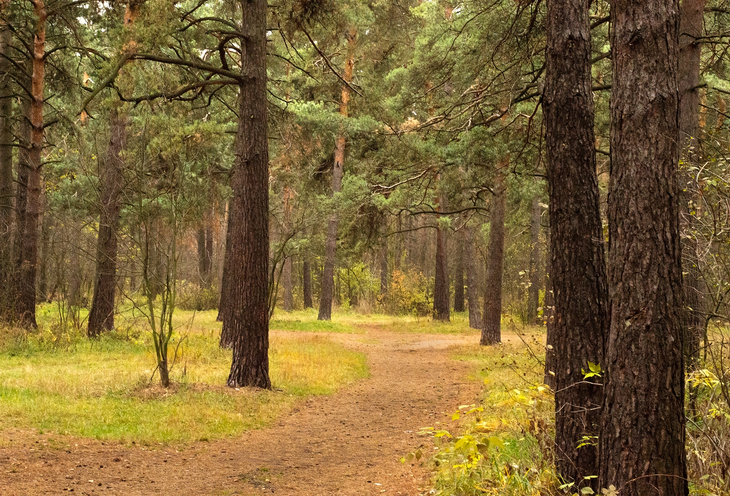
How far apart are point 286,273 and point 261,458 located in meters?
21.5

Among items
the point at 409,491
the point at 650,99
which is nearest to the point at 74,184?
the point at 409,491

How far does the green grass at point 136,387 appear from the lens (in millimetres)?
7004

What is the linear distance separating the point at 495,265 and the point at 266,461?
1008cm

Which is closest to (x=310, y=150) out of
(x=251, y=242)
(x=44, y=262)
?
(x=251, y=242)

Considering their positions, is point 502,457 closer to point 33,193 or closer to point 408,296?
point 33,193

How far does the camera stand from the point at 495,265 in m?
15.2

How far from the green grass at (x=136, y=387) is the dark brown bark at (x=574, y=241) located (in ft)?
14.2

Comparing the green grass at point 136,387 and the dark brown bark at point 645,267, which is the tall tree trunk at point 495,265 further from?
the dark brown bark at point 645,267

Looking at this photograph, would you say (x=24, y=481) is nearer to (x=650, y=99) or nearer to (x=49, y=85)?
(x=650, y=99)

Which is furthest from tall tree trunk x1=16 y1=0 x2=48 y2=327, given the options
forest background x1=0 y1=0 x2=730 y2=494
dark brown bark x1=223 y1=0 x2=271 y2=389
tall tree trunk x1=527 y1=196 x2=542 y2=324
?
tall tree trunk x1=527 y1=196 x2=542 y2=324

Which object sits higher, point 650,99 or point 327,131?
point 327,131

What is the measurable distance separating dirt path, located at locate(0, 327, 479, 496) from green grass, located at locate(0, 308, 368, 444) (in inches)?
14.6

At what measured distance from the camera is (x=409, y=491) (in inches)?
213

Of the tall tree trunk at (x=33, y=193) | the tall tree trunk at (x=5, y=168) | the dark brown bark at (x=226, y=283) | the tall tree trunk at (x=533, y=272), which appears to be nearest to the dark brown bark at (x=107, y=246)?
the tall tree trunk at (x=33, y=193)
